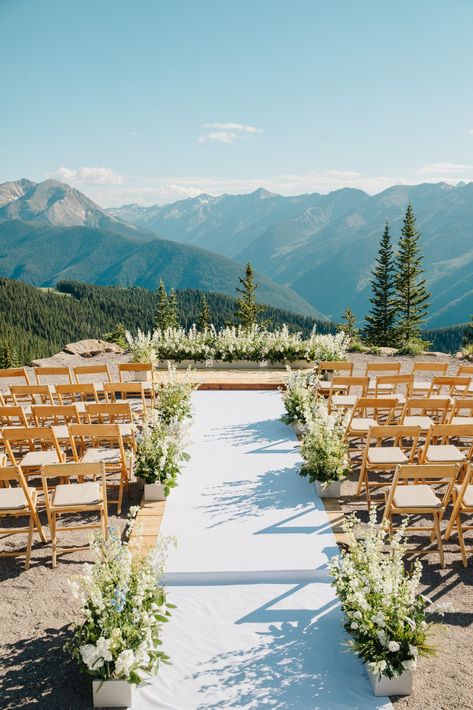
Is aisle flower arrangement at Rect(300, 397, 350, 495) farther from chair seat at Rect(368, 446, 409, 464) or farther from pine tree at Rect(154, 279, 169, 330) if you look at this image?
pine tree at Rect(154, 279, 169, 330)

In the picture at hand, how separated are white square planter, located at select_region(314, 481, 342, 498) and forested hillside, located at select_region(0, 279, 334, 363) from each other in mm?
95054

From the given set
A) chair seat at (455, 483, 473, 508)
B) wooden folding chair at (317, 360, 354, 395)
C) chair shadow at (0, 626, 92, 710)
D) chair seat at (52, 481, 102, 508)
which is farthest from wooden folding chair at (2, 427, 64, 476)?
wooden folding chair at (317, 360, 354, 395)

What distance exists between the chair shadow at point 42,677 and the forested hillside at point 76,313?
96.2 m

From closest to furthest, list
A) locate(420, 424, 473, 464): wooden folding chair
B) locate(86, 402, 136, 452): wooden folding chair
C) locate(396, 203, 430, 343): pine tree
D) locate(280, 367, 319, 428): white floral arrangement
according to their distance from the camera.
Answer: locate(420, 424, 473, 464): wooden folding chair
locate(86, 402, 136, 452): wooden folding chair
locate(280, 367, 319, 428): white floral arrangement
locate(396, 203, 430, 343): pine tree

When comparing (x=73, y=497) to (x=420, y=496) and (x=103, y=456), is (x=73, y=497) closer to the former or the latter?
(x=103, y=456)

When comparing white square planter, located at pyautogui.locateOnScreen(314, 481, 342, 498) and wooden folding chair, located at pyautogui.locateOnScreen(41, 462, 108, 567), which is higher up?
wooden folding chair, located at pyautogui.locateOnScreen(41, 462, 108, 567)

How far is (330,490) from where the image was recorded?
5.99m

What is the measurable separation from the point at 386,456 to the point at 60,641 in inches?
145

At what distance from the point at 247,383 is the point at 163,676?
788 cm

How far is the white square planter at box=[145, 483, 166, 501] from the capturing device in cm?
590

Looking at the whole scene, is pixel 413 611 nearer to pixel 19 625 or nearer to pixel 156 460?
pixel 19 625

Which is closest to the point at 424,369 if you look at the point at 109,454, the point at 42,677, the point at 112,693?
the point at 109,454

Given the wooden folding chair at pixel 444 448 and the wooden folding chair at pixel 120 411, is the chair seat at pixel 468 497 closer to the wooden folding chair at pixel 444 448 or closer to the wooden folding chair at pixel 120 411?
the wooden folding chair at pixel 444 448

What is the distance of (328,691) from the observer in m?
3.42
